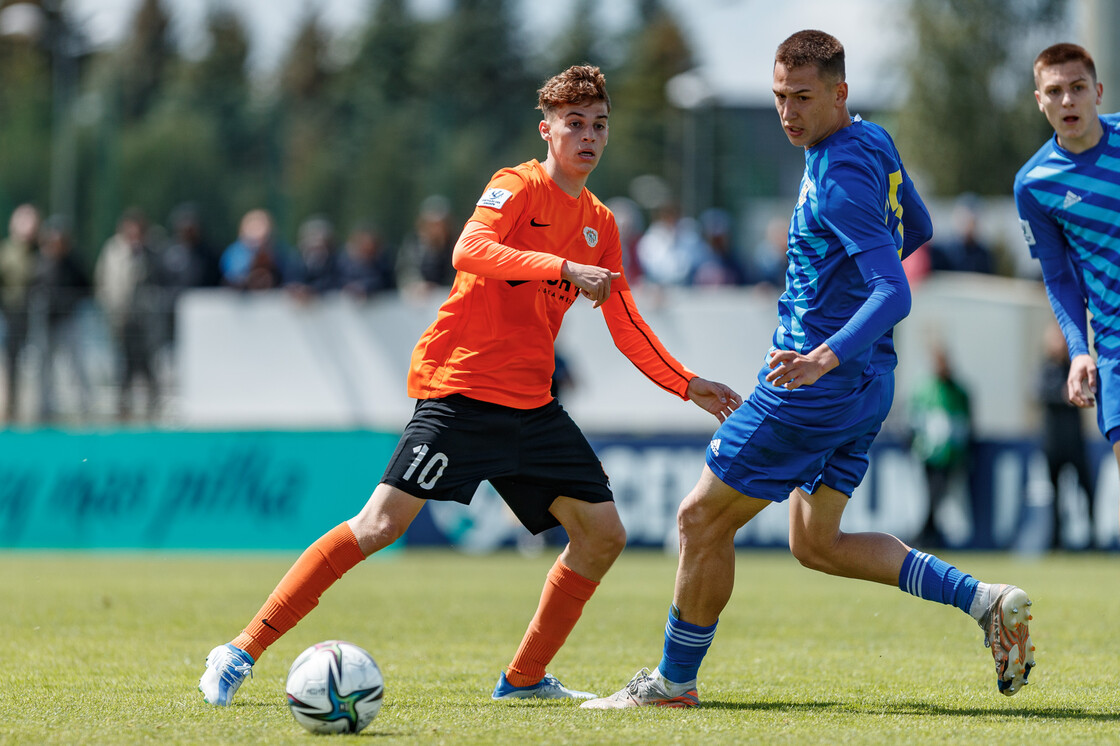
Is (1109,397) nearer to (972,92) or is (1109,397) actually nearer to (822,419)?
(822,419)

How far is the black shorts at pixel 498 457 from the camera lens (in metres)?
5.75

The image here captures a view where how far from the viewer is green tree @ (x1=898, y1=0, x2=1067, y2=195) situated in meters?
46.9

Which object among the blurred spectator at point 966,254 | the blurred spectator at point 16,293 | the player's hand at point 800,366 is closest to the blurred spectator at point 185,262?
the blurred spectator at point 16,293

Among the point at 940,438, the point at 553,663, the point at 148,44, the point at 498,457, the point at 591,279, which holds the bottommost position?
the point at 940,438

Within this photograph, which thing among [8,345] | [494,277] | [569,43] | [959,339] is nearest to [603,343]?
[959,339]

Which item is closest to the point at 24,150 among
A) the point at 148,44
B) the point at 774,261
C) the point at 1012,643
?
the point at 774,261

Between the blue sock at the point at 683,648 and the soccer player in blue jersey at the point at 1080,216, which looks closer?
the blue sock at the point at 683,648

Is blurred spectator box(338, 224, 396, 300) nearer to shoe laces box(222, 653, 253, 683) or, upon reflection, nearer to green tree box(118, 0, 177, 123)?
shoe laces box(222, 653, 253, 683)

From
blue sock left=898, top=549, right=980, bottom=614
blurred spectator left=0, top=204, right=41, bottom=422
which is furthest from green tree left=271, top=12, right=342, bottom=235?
blue sock left=898, top=549, right=980, bottom=614

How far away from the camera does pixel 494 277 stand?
556 centimetres

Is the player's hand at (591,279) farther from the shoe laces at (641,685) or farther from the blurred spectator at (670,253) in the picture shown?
the blurred spectator at (670,253)

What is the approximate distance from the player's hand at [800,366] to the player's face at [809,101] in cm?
93

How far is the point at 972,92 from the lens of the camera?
154 ft

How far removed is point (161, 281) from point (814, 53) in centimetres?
1384
